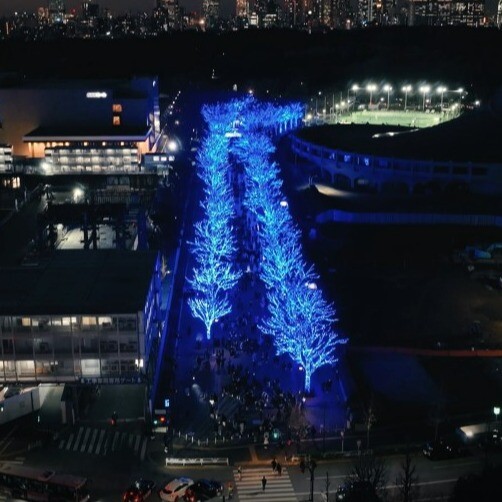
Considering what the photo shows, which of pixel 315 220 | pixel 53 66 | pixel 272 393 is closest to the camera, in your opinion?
pixel 272 393

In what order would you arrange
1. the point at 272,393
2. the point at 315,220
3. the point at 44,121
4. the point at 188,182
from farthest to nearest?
the point at 44,121 → the point at 188,182 → the point at 315,220 → the point at 272,393

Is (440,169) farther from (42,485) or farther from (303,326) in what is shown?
(42,485)

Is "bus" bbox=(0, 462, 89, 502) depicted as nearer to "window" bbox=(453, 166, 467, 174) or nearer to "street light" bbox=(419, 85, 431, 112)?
"window" bbox=(453, 166, 467, 174)

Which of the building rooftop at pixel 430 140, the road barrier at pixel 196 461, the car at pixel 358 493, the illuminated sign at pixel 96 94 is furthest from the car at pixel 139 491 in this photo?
the illuminated sign at pixel 96 94

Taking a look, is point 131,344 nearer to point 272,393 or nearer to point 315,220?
point 272,393

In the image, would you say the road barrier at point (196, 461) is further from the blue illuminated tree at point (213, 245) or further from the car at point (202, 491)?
the blue illuminated tree at point (213, 245)

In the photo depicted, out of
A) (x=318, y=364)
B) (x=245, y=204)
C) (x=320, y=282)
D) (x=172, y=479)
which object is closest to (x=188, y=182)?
(x=245, y=204)
